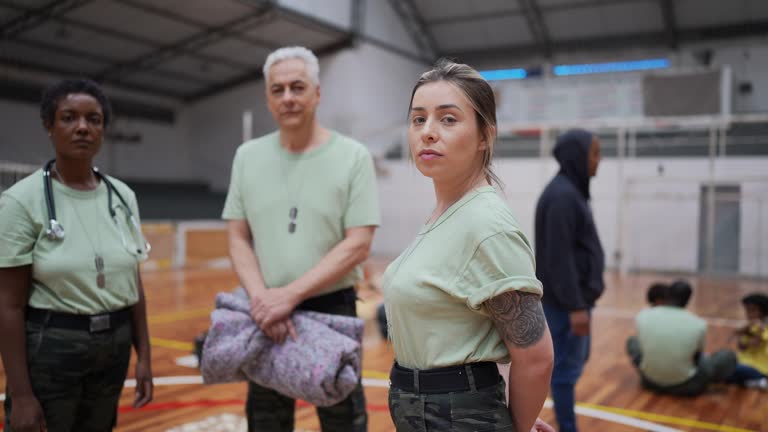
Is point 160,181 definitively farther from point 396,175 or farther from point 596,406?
point 596,406

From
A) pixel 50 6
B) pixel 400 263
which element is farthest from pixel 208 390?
A: pixel 50 6

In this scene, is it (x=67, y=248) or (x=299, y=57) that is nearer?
(x=67, y=248)

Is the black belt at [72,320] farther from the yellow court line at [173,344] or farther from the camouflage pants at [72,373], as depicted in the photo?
the yellow court line at [173,344]

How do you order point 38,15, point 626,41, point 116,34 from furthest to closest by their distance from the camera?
point 626,41
point 116,34
point 38,15

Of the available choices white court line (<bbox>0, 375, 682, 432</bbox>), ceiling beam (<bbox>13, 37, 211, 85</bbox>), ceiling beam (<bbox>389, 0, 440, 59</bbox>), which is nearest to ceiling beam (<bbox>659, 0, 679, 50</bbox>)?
ceiling beam (<bbox>389, 0, 440, 59</bbox>)

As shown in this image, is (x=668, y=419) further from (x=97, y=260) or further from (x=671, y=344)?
(x=97, y=260)

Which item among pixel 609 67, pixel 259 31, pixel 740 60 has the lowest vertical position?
pixel 740 60

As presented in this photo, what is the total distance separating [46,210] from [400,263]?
1163mm

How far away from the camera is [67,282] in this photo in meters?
1.90

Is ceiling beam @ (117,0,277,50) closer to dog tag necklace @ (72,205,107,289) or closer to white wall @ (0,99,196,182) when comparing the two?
white wall @ (0,99,196,182)

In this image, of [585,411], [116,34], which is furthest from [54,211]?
[116,34]

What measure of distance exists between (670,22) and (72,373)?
17.6 m

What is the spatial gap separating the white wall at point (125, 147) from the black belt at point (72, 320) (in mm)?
14704

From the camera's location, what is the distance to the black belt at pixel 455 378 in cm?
135
